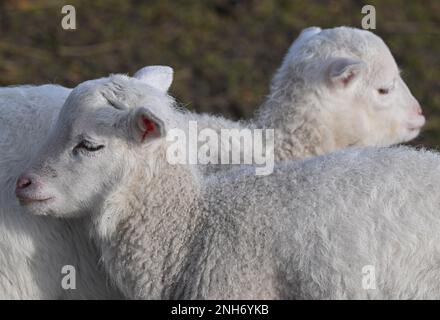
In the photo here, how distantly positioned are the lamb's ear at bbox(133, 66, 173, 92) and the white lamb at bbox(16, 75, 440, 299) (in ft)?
1.19

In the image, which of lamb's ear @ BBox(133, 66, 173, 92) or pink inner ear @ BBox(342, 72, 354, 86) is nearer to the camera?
lamb's ear @ BBox(133, 66, 173, 92)

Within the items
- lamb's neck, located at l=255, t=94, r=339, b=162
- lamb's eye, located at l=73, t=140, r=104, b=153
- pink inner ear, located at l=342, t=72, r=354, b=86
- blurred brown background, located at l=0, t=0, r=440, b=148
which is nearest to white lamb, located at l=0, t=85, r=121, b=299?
lamb's eye, located at l=73, t=140, r=104, b=153

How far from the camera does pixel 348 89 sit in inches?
272

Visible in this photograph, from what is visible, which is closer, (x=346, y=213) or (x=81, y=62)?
(x=346, y=213)

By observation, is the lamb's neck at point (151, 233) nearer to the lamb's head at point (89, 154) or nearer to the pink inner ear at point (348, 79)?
the lamb's head at point (89, 154)

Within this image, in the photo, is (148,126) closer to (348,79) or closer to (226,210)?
(226,210)

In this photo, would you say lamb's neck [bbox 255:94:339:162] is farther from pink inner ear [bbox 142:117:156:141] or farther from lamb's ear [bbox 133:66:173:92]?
pink inner ear [bbox 142:117:156:141]

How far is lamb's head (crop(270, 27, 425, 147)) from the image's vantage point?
6.86m

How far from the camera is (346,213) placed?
5.21 m

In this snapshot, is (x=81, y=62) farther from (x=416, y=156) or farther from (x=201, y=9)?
(x=416, y=156)

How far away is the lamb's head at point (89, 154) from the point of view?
209 inches
